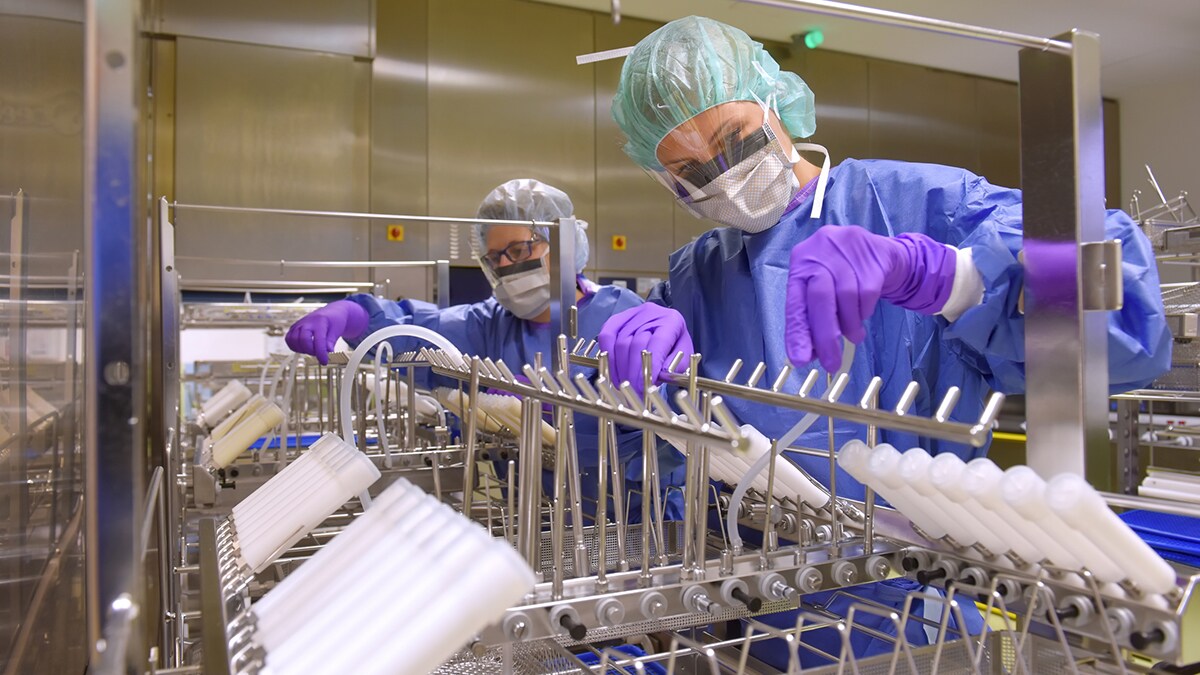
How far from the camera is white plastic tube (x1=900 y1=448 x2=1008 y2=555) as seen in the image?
65 centimetres

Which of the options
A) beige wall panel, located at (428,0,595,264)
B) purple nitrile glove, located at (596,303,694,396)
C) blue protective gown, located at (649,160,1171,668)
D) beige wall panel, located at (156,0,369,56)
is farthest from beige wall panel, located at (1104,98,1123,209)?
purple nitrile glove, located at (596,303,694,396)

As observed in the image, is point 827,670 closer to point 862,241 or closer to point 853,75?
point 862,241

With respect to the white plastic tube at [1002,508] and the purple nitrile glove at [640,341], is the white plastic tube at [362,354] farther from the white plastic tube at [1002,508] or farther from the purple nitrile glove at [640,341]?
the white plastic tube at [1002,508]

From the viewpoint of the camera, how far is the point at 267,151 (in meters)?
3.59

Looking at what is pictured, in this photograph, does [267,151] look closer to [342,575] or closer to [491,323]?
[491,323]

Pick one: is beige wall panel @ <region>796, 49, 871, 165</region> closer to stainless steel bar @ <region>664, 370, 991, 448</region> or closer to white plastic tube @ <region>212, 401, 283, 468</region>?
white plastic tube @ <region>212, 401, 283, 468</region>

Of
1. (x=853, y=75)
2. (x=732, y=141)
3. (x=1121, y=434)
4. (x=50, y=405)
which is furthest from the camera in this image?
(x=853, y=75)

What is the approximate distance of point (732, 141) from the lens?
1303 mm

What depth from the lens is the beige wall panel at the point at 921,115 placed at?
5000mm

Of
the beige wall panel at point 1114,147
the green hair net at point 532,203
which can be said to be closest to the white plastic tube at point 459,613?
the green hair net at point 532,203

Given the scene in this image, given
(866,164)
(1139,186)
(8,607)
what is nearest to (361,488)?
(8,607)

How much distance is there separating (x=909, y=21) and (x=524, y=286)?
1.69 metres

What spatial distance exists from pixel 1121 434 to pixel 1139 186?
11.5 feet

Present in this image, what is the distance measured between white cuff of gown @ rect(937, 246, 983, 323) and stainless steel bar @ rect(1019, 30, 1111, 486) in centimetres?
17
